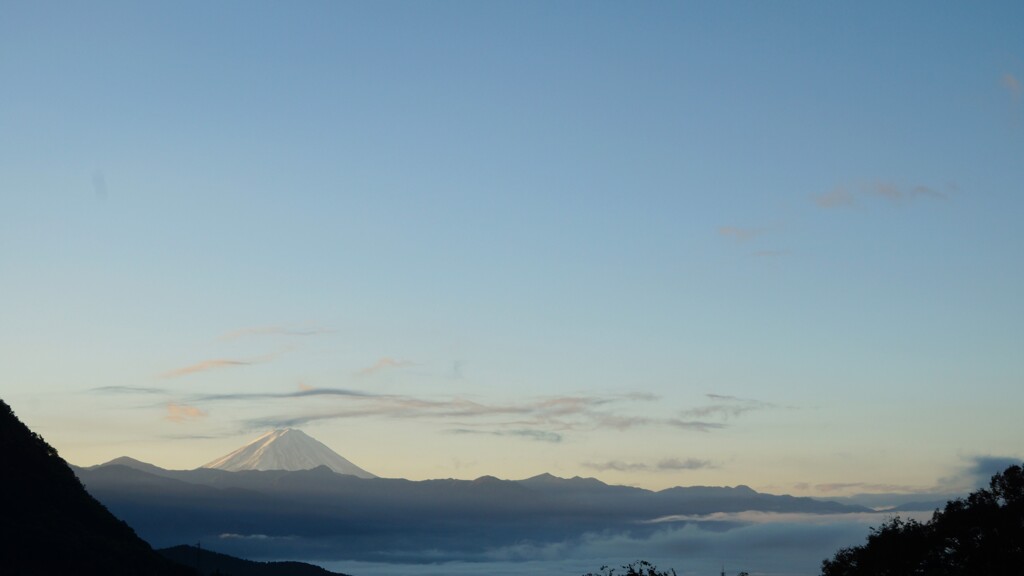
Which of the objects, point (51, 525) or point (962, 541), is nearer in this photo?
point (962, 541)

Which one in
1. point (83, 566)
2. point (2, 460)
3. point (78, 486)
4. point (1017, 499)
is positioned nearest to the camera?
point (1017, 499)

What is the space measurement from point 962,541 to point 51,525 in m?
126

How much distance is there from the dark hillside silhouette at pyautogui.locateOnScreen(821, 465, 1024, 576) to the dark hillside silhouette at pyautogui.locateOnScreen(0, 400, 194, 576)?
105m

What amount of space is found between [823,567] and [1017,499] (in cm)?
1897

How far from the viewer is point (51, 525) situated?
159875mm

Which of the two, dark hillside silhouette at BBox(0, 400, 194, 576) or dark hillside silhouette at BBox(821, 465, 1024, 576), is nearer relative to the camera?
dark hillside silhouette at BBox(821, 465, 1024, 576)

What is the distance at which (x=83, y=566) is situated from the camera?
491 ft

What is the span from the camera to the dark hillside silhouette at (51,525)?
14825cm

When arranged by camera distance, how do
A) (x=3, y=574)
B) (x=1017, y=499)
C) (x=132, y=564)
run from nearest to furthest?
(x=1017, y=499)
(x=3, y=574)
(x=132, y=564)

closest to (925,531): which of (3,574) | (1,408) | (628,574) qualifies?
(628,574)

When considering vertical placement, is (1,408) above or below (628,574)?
above

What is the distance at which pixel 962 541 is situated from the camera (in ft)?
280

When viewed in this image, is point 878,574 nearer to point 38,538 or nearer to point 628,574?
point 628,574

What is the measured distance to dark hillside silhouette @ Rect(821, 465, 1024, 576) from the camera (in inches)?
3226
